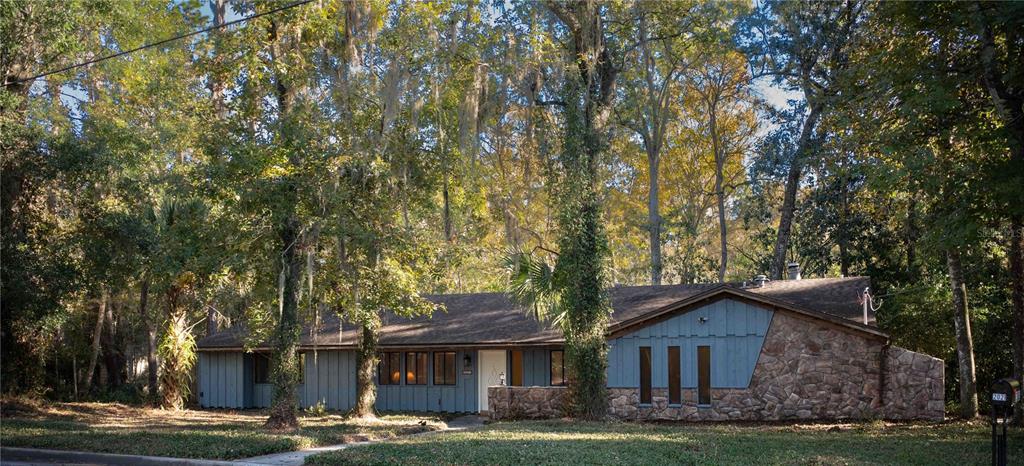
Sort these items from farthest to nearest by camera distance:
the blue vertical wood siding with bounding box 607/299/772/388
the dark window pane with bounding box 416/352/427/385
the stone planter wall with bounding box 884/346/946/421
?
1. the dark window pane with bounding box 416/352/427/385
2. the blue vertical wood siding with bounding box 607/299/772/388
3. the stone planter wall with bounding box 884/346/946/421

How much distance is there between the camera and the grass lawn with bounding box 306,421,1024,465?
38.4 feet

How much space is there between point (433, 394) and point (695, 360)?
7990mm

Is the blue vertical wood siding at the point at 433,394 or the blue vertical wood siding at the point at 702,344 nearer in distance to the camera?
the blue vertical wood siding at the point at 702,344

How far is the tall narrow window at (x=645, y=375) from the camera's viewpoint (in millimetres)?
20719

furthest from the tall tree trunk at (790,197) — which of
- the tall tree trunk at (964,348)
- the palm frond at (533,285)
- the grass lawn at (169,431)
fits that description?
the grass lawn at (169,431)

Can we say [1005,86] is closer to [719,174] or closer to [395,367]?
[395,367]

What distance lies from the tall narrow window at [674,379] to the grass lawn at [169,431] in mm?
5544

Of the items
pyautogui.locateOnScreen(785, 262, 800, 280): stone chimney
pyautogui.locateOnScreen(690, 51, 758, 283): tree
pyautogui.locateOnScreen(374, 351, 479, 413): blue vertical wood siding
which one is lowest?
pyautogui.locateOnScreen(374, 351, 479, 413): blue vertical wood siding

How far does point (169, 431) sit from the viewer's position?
17.2m

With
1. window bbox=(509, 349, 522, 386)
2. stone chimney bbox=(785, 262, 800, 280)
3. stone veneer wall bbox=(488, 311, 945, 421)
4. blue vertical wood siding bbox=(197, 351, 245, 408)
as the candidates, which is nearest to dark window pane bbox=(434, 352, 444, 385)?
window bbox=(509, 349, 522, 386)

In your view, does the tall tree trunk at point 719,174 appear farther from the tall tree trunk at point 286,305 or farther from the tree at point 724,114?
the tall tree trunk at point 286,305

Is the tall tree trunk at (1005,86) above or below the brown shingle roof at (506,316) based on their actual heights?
above

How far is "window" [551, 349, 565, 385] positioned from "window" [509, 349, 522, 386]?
0.95 metres

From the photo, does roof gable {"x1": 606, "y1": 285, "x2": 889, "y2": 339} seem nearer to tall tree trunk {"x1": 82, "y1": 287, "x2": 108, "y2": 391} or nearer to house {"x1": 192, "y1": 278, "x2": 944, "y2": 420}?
house {"x1": 192, "y1": 278, "x2": 944, "y2": 420}
